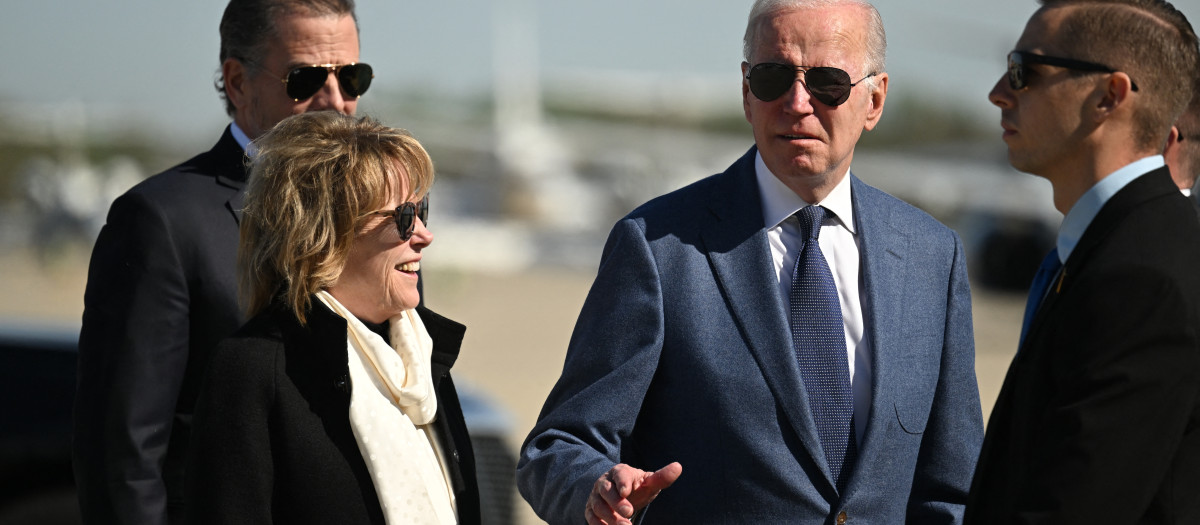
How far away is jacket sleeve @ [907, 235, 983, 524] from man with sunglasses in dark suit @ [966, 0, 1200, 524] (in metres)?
0.41

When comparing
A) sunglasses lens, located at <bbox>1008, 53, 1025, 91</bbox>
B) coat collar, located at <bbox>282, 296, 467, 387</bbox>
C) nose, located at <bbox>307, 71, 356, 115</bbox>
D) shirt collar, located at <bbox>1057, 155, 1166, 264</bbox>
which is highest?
sunglasses lens, located at <bbox>1008, 53, 1025, 91</bbox>

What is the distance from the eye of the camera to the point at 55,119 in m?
A: 105

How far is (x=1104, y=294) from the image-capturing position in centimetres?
203

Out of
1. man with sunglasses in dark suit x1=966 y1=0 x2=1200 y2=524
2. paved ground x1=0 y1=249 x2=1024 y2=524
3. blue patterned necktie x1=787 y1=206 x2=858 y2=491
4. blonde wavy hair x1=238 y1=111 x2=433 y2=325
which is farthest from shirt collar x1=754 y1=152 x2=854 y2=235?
paved ground x1=0 y1=249 x2=1024 y2=524

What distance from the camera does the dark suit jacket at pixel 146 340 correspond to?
2.81 m

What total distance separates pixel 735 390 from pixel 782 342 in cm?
14

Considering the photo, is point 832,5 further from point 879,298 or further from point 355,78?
point 355,78

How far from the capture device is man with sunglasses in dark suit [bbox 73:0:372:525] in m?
2.81

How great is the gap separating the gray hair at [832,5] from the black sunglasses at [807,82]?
9 centimetres

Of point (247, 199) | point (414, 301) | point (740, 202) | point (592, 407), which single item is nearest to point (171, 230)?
point (247, 199)

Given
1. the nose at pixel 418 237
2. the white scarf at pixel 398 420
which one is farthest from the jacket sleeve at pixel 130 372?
the nose at pixel 418 237

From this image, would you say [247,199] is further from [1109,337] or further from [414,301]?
[1109,337]

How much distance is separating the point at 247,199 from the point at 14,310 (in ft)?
66.3

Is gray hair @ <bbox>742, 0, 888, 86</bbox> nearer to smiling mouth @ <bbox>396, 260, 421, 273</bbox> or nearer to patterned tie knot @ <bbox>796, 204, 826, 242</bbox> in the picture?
patterned tie knot @ <bbox>796, 204, 826, 242</bbox>
